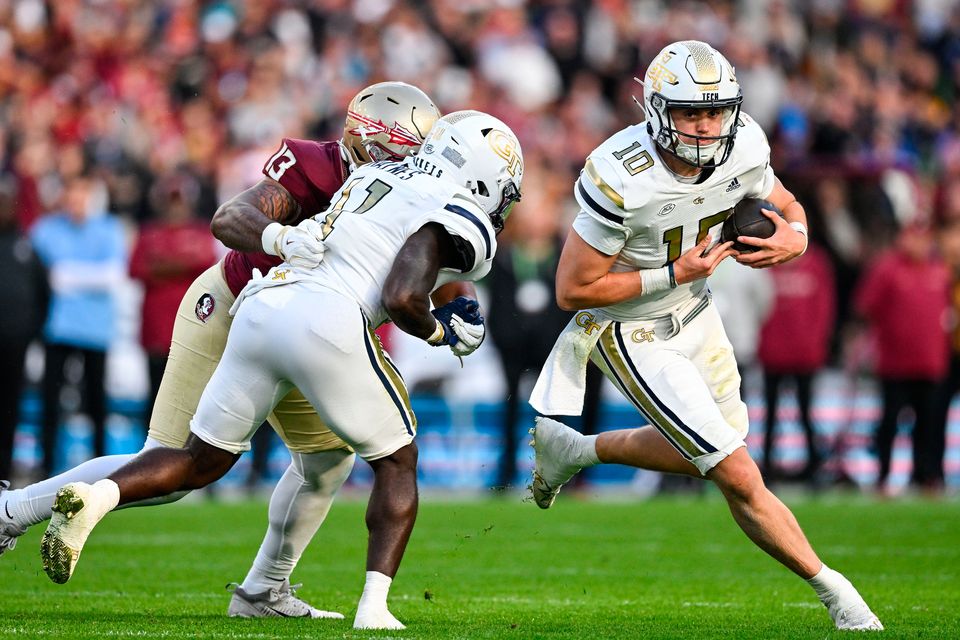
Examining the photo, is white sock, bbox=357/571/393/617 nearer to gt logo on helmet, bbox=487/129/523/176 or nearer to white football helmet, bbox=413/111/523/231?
white football helmet, bbox=413/111/523/231

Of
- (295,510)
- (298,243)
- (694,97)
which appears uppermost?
(694,97)

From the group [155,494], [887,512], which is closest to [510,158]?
[155,494]

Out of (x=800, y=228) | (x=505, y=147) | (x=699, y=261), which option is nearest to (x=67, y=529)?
(x=505, y=147)

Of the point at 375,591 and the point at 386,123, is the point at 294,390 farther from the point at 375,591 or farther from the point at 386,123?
the point at 386,123

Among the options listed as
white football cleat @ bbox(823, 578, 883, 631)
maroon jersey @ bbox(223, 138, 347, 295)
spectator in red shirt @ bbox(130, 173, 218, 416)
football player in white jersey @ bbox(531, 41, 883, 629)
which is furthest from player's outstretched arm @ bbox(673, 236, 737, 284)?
spectator in red shirt @ bbox(130, 173, 218, 416)

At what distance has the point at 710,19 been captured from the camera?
1559 centimetres

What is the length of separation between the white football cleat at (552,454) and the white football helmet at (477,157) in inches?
42.5

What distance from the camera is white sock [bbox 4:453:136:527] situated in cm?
534

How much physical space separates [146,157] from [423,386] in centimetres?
323

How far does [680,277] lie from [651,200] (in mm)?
299

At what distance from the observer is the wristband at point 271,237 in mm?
5160

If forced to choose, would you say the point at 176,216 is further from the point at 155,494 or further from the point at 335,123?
the point at 155,494

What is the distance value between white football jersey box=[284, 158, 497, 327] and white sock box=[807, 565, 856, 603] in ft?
4.86

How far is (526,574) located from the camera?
7.30 meters
